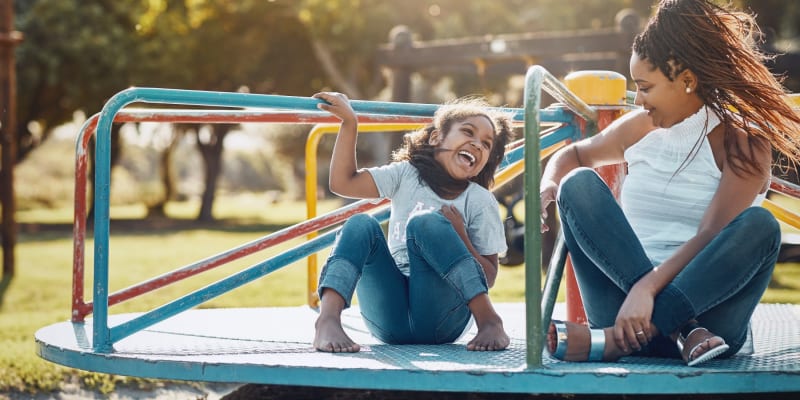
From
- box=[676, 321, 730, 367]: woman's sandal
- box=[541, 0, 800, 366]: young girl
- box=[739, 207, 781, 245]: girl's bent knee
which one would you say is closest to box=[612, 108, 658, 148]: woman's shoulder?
box=[541, 0, 800, 366]: young girl

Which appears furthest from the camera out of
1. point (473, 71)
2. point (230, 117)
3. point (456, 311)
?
point (473, 71)

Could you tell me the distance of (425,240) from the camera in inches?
89.9

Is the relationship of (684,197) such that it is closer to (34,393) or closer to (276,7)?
(34,393)

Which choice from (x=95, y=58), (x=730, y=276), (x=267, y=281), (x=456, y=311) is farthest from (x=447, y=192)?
(x=95, y=58)

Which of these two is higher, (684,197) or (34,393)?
(684,197)

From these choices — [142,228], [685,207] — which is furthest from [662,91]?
[142,228]

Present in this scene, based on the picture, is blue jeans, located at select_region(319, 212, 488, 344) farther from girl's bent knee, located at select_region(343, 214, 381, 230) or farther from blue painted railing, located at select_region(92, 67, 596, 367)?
blue painted railing, located at select_region(92, 67, 596, 367)

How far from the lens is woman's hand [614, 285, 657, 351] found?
6.65 ft

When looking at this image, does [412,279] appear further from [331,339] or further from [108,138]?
[108,138]

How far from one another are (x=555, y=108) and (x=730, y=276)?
103 cm

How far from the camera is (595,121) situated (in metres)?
2.93

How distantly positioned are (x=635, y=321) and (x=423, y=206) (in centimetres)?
70

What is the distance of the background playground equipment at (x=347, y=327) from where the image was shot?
1.91 m

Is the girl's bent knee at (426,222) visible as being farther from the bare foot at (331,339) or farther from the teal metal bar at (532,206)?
the teal metal bar at (532,206)
